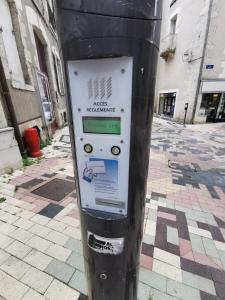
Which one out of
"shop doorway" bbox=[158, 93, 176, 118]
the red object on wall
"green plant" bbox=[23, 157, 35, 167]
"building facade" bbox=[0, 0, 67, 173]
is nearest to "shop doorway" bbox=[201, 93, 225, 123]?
"shop doorway" bbox=[158, 93, 176, 118]

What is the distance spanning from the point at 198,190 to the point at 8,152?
13.5 ft

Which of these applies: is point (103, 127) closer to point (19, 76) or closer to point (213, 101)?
point (19, 76)

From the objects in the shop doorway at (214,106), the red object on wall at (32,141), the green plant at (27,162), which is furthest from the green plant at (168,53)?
the green plant at (27,162)

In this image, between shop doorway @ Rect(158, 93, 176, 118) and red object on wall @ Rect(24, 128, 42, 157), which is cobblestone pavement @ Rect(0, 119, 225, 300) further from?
shop doorway @ Rect(158, 93, 176, 118)

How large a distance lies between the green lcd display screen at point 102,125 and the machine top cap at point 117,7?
14.4 inches

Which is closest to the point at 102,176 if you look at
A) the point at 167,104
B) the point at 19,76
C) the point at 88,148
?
the point at 88,148

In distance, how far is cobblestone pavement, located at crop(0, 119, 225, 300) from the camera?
5.59ft

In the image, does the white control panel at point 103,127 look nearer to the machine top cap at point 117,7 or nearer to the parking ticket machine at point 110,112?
the parking ticket machine at point 110,112

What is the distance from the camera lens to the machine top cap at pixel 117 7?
1.99 feet

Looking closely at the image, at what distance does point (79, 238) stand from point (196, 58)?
13.3 metres

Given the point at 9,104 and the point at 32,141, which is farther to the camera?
the point at 32,141

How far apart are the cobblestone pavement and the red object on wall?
0.68m

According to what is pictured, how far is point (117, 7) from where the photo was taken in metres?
0.61

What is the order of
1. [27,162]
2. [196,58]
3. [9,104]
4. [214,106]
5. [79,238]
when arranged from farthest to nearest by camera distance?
1. [214,106]
2. [196,58]
3. [27,162]
4. [9,104]
5. [79,238]
